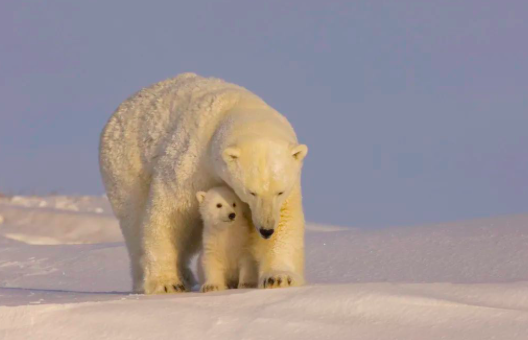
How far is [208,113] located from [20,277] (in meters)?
4.76

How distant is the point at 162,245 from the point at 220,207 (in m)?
0.64

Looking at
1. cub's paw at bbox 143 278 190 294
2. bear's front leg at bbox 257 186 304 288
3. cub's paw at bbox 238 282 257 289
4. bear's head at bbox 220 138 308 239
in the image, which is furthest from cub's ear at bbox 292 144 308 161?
cub's paw at bbox 143 278 190 294

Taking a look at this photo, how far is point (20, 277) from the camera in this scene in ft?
33.5

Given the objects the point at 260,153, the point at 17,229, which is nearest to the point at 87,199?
the point at 17,229

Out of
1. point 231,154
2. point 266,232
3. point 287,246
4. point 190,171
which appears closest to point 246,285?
point 287,246

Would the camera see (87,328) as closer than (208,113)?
Yes

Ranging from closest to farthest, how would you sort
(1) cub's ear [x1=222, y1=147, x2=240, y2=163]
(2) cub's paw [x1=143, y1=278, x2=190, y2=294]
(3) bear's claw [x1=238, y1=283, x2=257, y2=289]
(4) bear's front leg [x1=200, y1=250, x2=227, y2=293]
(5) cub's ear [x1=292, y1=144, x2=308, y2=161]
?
(1) cub's ear [x1=222, y1=147, x2=240, y2=163]
(5) cub's ear [x1=292, y1=144, x2=308, y2=161]
(4) bear's front leg [x1=200, y1=250, x2=227, y2=293]
(3) bear's claw [x1=238, y1=283, x2=257, y2=289]
(2) cub's paw [x1=143, y1=278, x2=190, y2=294]

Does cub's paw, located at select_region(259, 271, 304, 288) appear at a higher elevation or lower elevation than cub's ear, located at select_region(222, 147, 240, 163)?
lower

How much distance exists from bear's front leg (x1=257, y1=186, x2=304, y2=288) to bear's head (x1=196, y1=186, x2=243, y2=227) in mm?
248

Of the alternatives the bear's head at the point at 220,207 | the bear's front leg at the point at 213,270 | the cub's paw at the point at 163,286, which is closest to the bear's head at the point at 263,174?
the bear's head at the point at 220,207

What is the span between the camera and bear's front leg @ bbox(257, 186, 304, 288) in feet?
19.0

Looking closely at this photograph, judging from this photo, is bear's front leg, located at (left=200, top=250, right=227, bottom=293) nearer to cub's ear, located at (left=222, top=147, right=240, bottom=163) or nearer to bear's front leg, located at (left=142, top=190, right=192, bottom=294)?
bear's front leg, located at (left=142, top=190, right=192, bottom=294)

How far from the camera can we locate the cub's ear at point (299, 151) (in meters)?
5.74

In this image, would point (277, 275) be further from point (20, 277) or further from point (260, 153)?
point (20, 277)
